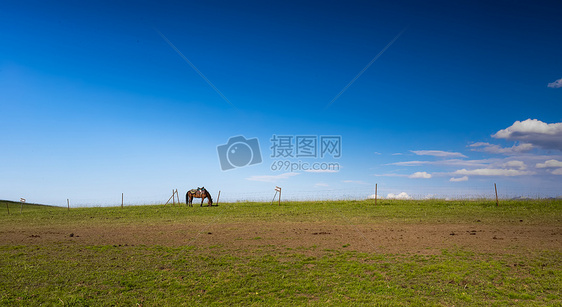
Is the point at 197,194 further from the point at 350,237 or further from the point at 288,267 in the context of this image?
the point at 288,267

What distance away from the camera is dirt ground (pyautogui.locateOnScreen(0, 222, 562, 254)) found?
42.8 feet

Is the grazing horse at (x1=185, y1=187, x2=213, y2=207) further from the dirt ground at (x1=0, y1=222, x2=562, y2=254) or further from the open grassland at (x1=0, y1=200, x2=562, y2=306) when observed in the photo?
the open grassland at (x1=0, y1=200, x2=562, y2=306)

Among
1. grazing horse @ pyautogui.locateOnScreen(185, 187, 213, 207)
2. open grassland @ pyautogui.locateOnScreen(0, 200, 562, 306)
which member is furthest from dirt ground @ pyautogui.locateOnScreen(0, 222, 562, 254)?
grazing horse @ pyautogui.locateOnScreen(185, 187, 213, 207)

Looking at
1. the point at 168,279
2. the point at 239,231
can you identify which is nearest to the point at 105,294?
the point at 168,279

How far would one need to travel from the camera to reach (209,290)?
27.5 feet

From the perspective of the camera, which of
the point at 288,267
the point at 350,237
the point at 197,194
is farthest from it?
the point at 197,194

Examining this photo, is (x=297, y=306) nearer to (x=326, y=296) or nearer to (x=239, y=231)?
(x=326, y=296)

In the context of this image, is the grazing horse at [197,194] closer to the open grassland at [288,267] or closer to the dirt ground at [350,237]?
the dirt ground at [350,237]

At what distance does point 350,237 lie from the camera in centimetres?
1533

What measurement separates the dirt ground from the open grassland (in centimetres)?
5

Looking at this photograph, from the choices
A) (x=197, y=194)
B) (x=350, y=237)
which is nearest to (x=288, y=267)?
(x=350, y=237)

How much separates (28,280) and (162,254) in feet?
13.5

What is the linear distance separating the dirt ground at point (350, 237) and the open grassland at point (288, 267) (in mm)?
52

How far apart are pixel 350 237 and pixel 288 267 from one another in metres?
5.97
